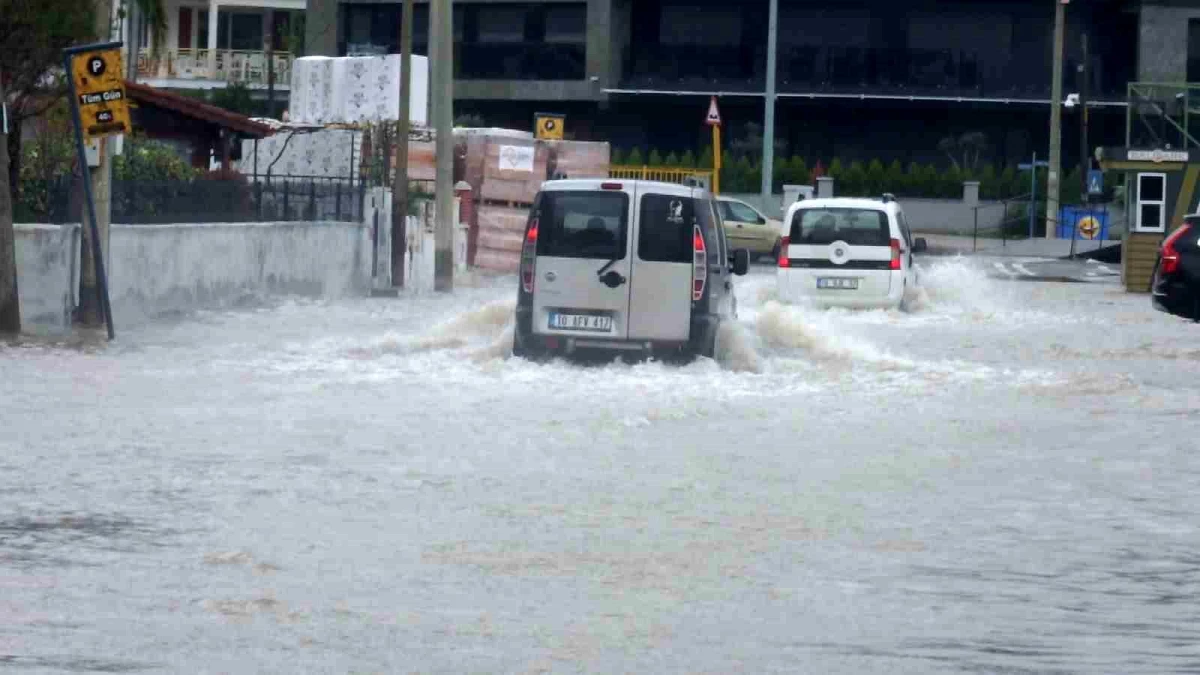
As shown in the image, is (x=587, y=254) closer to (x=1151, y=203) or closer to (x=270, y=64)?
(x=1151, y=203)

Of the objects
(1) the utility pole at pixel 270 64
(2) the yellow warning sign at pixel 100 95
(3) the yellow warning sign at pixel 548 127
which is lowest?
(2) the yellow warning sign at pixel 100 95

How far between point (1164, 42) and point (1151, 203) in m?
28.1

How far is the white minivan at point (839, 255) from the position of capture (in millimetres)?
27219

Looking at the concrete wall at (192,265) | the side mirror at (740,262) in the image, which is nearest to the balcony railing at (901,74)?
the concrete wall at (192,265)

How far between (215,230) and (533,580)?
19.6 meters

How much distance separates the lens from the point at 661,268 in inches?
734

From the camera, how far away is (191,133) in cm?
3947

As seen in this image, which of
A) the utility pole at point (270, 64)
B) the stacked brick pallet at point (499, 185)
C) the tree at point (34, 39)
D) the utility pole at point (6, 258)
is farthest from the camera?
the utility pole at point (270, 64)

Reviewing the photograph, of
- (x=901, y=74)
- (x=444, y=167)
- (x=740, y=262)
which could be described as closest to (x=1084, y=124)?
(x=901, y=74)

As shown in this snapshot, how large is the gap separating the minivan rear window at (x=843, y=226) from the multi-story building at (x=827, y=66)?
39828 millimetres

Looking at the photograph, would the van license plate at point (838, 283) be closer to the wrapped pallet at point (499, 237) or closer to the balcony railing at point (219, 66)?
the wrapped pallet at point (499, 237)

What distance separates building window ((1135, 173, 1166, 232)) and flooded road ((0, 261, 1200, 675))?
18.3 meters

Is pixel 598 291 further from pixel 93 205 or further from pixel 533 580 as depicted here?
pixel 533 580

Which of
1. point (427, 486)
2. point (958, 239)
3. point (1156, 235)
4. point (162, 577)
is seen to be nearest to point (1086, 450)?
point (427, 486)
